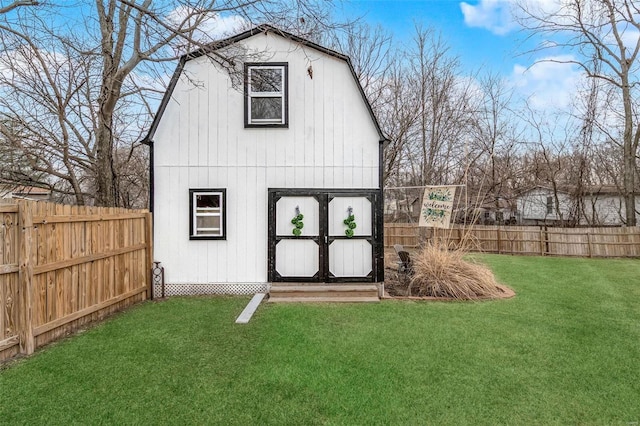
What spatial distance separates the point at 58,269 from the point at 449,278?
6.22 meters

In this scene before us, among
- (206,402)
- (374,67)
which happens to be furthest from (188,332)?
(374,67)

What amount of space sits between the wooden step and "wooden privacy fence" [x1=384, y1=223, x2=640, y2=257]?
4.96 m

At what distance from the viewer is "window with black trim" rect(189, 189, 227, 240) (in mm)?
6715

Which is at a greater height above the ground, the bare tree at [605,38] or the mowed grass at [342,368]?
the bare tree at [605,38]

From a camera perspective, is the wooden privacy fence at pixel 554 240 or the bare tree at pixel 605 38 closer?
the wooden privacy fence at pixel 554 240

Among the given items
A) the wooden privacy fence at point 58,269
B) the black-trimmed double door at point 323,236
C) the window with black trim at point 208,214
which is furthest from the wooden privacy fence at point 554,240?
the wooden privacy fence at point 58,269

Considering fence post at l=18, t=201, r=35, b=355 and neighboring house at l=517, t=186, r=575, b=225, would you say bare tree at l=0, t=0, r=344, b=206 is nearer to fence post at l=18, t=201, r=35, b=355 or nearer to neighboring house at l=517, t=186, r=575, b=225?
fence post at l=18, t=201, r=35, b=355

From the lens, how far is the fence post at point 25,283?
3.66 m

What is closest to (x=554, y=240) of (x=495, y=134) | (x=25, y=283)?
(x=495, y=134)

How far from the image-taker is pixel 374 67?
596 inches

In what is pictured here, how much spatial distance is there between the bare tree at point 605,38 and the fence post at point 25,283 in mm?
16780

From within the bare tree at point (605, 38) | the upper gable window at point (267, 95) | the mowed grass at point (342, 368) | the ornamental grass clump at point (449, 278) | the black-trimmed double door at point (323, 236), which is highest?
the bare tree at point (605, 38)

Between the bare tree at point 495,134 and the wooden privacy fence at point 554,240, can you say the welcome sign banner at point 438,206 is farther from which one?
the bare tree at point 495,134

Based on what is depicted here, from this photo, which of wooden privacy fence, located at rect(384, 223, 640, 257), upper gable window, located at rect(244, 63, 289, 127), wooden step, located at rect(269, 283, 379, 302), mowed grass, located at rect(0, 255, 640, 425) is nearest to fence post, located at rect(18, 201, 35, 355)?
Answer: mowed grass, located at rect(0, 255, 640, 425)
